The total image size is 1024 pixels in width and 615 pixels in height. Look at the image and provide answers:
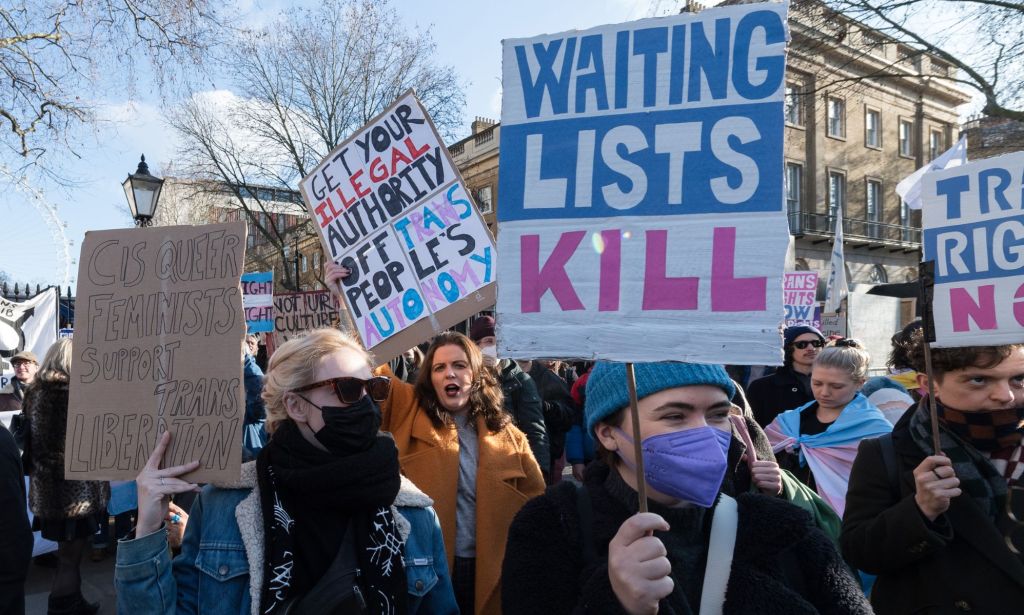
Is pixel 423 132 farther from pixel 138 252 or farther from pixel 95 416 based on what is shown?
pixel 95 416

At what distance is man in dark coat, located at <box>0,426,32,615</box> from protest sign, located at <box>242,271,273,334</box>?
7.87m

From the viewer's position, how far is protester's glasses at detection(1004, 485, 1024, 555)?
2340 millimetres

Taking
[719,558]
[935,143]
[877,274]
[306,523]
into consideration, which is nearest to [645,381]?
→ [719,558]

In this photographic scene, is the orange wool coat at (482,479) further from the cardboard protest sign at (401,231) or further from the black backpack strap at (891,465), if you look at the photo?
the black backpack strap at (891,465)

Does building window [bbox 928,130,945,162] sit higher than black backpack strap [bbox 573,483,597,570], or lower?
higher

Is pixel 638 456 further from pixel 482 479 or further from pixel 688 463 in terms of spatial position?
pixel 482 479

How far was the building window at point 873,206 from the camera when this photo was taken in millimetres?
32750

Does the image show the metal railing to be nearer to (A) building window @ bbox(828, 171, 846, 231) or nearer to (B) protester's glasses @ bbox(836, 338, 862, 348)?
(A) building window @ bbox(828, 171, 846, 231)

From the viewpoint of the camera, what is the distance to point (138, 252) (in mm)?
2395

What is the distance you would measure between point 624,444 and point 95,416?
1669 mm

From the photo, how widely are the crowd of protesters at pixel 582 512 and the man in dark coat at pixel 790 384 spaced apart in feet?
8.07

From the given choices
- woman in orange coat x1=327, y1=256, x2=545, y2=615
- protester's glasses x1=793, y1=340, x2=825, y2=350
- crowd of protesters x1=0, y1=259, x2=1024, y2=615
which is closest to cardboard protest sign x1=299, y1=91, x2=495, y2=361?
woman in orange coat x1=327, y1=256, x2=545, y2=615

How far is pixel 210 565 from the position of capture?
2.09 meters

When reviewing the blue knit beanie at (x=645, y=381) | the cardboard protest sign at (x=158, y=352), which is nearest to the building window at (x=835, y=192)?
the blue knit beanie at (x=645, y=381)
